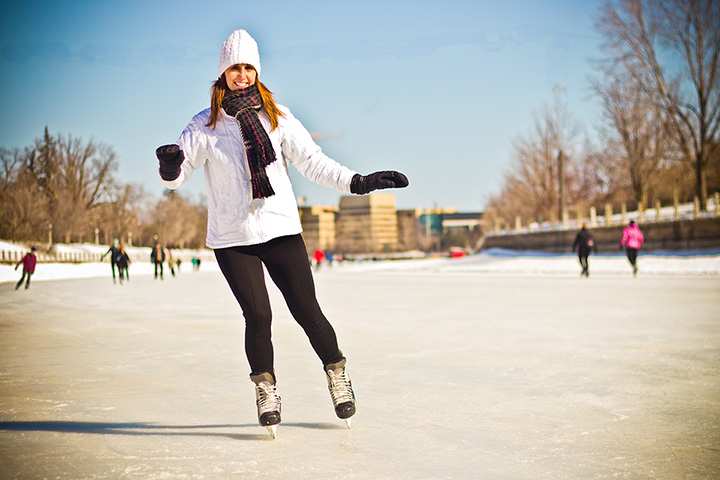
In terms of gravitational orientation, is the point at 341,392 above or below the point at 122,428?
above

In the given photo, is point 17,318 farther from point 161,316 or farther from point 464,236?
point 464,236

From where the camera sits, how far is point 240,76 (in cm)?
312

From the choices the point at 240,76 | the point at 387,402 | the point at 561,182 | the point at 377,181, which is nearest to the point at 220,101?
the point at 240,76

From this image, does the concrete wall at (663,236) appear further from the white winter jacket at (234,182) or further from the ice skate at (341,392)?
the white winter jacket at (234,182)

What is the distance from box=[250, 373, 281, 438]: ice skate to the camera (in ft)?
9.87

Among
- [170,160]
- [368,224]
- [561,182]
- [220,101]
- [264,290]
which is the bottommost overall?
[264,290]

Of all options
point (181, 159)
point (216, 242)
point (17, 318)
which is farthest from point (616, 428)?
point (17, 318)

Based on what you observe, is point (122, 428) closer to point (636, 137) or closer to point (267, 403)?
point (267, 403)

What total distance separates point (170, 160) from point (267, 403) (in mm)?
1052

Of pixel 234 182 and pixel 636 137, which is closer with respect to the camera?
pixel 234 182

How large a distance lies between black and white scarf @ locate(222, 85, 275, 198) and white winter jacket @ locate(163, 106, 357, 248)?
0.14 ft

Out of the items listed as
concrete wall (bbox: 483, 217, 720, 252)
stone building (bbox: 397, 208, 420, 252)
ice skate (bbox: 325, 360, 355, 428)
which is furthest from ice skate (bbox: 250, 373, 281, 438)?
stone building (bbox: 397, 208, 420, 252)

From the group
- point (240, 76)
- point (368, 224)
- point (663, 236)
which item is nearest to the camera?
point (240, 76)

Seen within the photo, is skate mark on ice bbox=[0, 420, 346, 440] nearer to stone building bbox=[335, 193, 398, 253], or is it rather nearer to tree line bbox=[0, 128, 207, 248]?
tree line bbox=[0, 128, 207, 248]
